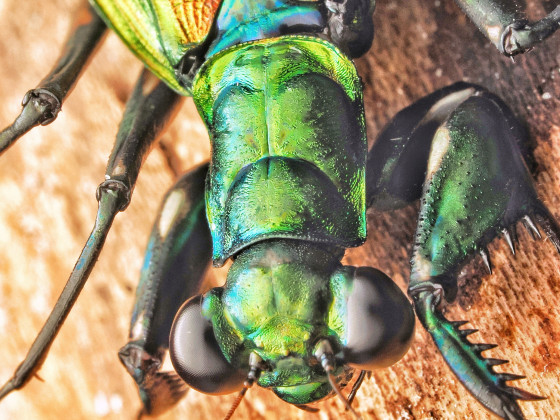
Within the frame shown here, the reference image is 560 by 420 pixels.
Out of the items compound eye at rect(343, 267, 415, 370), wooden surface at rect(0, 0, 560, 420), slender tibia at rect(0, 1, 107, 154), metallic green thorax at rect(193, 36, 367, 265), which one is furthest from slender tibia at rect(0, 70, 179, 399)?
compound eye at rect(343, 267, 415, 370)

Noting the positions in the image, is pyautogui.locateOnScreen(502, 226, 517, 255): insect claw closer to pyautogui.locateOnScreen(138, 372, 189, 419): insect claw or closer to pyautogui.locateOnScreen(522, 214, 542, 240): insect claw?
pyautogui.locateOnScreen(522, 214, 542, 240): insect claw

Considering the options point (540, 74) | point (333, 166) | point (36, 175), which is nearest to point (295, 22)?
point (333, 166)

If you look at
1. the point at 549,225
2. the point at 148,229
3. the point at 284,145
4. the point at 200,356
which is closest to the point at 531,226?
the point at 549,225

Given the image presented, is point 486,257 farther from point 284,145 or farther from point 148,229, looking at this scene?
Result: point 148,229

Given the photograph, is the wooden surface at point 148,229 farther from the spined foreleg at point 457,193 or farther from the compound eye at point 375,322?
the compound eye at point 375,322

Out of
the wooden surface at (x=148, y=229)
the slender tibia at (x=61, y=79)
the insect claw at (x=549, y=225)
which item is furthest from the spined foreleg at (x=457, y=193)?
the slender tibia at (x=61, y=79)

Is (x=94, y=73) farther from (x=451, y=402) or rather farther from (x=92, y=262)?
(x=451, y=402)
